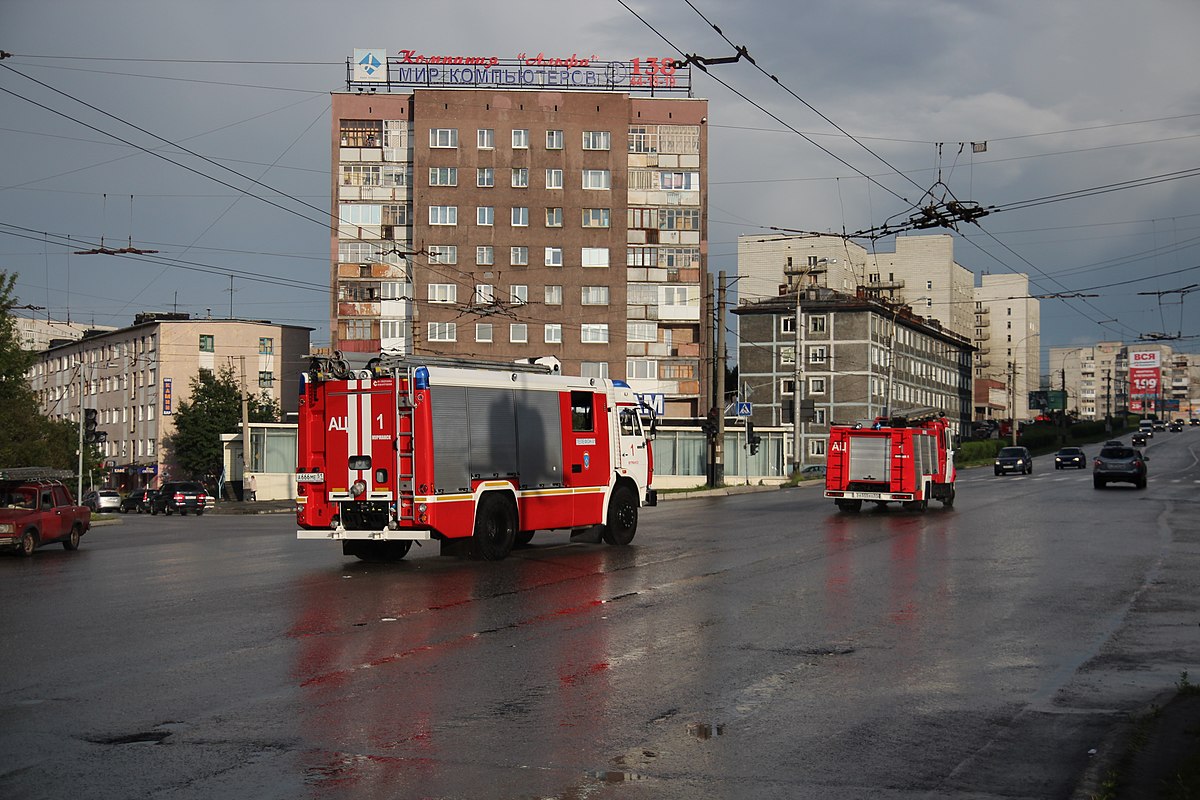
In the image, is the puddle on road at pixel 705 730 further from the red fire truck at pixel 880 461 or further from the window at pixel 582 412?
the red fire truck at pixel 880 461

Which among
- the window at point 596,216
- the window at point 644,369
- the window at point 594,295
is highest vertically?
the window at point 596,216

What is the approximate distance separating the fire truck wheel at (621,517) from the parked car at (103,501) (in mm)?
42823

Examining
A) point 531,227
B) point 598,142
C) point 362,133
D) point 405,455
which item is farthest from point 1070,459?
point 405,455

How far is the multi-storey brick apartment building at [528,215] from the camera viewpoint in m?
82.4

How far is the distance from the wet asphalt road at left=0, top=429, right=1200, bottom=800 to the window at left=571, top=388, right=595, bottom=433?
2502 millimetres

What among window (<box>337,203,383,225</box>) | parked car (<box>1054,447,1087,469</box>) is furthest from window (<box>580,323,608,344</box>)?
parked car (<box>1054,447,1087,469</box>)

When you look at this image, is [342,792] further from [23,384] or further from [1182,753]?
[23,384]

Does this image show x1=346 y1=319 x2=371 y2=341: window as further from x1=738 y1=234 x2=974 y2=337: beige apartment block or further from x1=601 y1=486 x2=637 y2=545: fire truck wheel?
x1=601 y1=486 x2=637 y2=545: fire truck wheel

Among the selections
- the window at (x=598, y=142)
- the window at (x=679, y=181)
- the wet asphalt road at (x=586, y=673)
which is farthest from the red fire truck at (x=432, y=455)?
the window at (x=679, y=181)

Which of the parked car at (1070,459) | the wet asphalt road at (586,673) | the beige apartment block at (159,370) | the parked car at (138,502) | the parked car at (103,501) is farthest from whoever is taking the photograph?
the beige apartment block at (159,370)

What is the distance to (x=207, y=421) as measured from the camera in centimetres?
8950

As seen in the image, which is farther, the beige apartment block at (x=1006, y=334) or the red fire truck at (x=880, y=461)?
the beige apartment block at (x=1006, y=334)

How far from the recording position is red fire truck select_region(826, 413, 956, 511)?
33.4m

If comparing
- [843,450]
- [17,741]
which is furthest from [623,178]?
[17,741]
